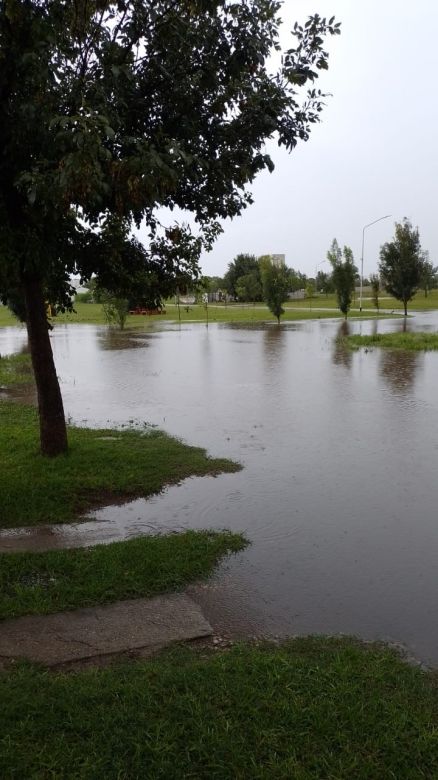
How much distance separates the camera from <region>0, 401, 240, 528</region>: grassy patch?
626 centimetres

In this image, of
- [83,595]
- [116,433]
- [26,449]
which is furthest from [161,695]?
[116,433]

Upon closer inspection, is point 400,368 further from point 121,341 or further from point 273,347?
point 121,341

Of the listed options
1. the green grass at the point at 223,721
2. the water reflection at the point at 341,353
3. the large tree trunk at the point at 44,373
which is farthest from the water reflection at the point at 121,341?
the green grass at the point at 223,721

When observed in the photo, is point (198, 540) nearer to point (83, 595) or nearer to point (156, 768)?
point (83, 595)

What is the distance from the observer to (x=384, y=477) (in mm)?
7480

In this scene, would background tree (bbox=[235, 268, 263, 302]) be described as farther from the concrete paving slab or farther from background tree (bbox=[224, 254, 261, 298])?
the concrete paving slab

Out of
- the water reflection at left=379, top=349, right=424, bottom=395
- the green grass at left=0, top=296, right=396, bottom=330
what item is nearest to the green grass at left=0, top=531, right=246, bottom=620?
the water reflection at left=379, top=349, right=424, bottom=395

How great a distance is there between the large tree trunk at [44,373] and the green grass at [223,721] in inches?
172

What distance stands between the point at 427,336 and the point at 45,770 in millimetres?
23738

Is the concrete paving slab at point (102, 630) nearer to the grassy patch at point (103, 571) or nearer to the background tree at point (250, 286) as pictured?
the grassy patch at point (103, 571)

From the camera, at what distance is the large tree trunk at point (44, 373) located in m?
7.07

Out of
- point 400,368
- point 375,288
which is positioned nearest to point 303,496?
point 400,368

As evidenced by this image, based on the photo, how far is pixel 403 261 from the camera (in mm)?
38969

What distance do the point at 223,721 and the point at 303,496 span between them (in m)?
4.15
